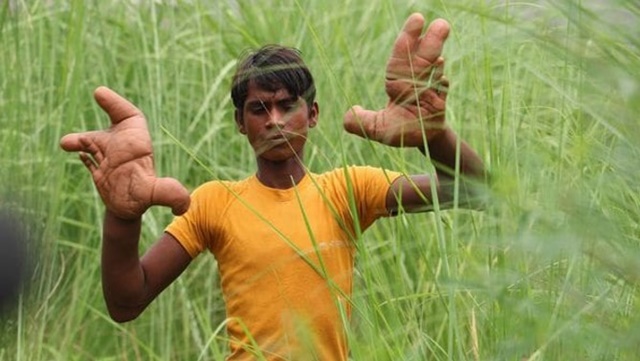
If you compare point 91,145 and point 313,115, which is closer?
point 91,145

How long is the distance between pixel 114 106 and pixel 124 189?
0.56 feet

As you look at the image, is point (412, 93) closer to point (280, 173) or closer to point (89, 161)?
point (280, 173)

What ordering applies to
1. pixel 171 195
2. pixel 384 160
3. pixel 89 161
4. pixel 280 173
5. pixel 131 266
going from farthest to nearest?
pixel 384 160, pixel 280 173, pixel 131 266, pixel 89 161, pixel 171 195

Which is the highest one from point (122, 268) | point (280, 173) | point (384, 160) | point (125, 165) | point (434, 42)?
point (434, 42)

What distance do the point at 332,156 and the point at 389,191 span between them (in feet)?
4.52

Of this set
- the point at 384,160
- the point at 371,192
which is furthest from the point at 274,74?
the point at 384,160

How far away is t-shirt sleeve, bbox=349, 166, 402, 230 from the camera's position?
321cm

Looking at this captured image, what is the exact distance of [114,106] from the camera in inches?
118

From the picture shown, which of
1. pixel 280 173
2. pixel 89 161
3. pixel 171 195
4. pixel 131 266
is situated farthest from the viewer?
pixel 280 173

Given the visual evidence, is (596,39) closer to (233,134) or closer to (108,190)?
(108,190)

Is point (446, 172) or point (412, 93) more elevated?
point (412, 93)

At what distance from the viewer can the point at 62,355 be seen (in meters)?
4.07

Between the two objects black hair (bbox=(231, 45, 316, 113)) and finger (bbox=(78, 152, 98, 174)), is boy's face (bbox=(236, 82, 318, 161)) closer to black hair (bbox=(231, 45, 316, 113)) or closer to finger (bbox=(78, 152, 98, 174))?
black hair (bbox=(231, 45, 316, 113))

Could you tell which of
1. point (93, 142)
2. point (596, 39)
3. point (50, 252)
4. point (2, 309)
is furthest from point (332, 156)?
point (596, 39)
